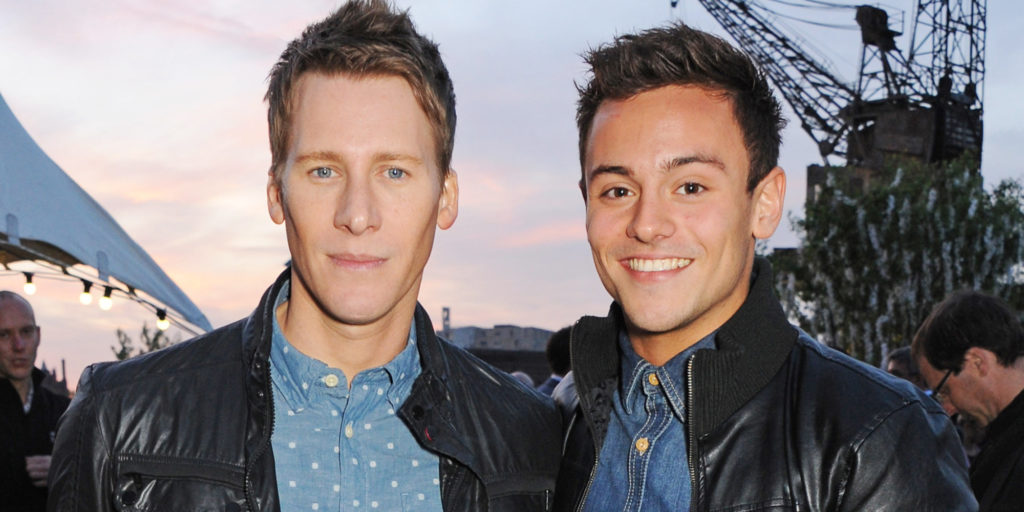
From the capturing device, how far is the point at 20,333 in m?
6.88

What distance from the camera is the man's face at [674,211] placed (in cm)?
301

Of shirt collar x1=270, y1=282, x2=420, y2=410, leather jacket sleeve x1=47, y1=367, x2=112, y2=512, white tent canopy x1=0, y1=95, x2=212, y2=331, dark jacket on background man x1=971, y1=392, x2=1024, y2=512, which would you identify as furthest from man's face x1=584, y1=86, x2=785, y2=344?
white tent canopy x1=0, y1=95, x2=212, y2=331

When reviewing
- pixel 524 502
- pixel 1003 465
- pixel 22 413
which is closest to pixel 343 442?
pixel 524 502

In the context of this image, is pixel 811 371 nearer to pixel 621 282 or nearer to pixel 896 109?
pixel 621 282

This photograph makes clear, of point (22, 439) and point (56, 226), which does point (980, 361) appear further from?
point (56, 226)

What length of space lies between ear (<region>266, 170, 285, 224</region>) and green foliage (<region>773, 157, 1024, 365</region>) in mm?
28936

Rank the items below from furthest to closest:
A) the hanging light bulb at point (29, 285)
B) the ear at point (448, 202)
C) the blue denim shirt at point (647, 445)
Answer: the hanging light bulb at point (29, 285) < the ear at point (448, 202) < the blue denim shirt at point (647, 445)

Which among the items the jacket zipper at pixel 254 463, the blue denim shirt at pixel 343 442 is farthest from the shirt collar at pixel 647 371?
the jacket zipper at pixel 254 463

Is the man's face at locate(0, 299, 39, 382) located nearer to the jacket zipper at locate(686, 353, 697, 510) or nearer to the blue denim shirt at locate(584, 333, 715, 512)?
the blue denim shirt at locate(584, 333, 715, 512)

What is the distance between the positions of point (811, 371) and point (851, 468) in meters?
0.31

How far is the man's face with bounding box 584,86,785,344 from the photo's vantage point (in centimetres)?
301

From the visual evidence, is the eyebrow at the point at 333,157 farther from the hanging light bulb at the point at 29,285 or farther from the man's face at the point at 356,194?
the hanging light bulb at the point at 29,285

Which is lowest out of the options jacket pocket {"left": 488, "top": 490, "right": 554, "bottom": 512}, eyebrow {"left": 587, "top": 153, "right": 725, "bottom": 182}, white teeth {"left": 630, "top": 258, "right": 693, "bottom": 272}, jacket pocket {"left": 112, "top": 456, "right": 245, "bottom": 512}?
jacket pocket {"left": 488, "top": 490, "right": 554, "bottom": 512}

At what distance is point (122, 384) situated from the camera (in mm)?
2971
